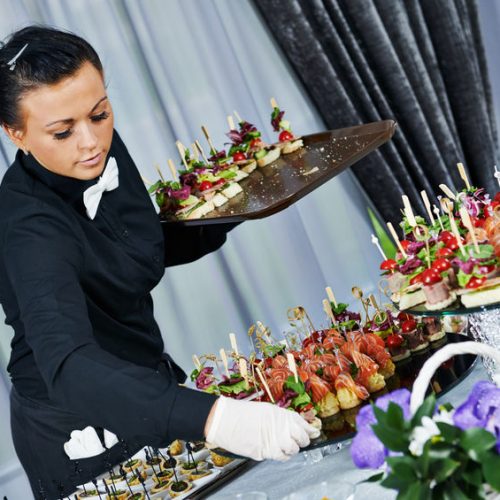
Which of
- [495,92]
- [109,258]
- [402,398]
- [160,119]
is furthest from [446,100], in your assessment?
[402,398]

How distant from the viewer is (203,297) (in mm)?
4621

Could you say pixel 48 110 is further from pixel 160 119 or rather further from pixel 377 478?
pixel 160 119

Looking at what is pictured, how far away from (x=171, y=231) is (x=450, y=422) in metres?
1.64

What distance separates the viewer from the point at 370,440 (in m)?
1.09

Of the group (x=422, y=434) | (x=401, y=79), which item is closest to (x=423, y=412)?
(x=422, y=434)

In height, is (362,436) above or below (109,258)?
below

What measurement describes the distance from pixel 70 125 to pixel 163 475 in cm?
85

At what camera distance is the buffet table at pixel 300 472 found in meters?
1.70

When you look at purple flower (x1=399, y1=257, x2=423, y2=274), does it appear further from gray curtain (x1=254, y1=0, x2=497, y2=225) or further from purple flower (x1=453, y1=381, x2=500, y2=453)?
gray curtain (x1=254, y1=0, x2=497, y2=225)

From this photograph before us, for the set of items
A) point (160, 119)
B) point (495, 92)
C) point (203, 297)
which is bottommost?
point (203, 297)

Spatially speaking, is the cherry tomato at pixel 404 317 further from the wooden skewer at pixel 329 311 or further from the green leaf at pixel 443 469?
the green leaf at pixel 443 469

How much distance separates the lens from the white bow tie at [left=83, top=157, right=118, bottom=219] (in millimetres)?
2086

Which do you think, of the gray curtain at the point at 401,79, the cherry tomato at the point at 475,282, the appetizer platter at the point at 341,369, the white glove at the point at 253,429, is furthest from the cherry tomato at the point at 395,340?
the gray curtain at the point at 401,79

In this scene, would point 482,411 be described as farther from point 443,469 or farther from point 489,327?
point 489,327
